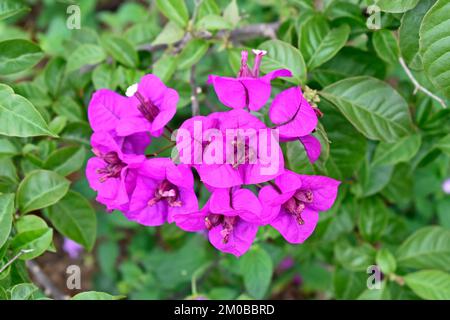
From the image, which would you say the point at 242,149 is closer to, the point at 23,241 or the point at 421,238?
the point at 23,241

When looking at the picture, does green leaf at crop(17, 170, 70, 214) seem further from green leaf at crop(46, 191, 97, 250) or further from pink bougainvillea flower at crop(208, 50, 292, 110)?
pink bougainvillea flower at crop(208, 50, 292, 110)

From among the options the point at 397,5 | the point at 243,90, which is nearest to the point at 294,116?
the point at 243,90

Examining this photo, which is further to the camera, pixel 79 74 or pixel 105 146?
pixel 79 74

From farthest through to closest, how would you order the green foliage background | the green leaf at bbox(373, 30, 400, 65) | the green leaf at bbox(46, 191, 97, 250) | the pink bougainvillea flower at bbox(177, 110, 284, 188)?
the green leaf at bbox(46, 191, 97, 250), the green leaf at bbox(373, 30, 400, 65), the green foliage background, the pink bougainvillea flower at bbox(177, 110, 284, 188)

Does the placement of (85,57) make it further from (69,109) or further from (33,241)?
(33,241)

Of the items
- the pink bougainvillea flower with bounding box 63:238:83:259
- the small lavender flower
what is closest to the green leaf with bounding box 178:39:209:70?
the small lavender flower

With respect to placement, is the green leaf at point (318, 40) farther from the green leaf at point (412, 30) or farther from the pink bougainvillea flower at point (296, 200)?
→ the pink bougainvillea flower at point (296, 200)
